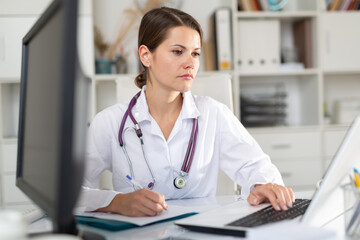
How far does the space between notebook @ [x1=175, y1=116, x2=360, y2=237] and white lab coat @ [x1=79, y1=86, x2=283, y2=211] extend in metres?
0.55

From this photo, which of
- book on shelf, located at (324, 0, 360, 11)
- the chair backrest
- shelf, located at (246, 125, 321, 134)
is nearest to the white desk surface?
the chair backrest

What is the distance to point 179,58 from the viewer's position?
154 cm

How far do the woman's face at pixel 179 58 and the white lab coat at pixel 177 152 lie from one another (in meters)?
0.10

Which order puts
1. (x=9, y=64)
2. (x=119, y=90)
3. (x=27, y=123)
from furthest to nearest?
(x=9, y=64) → (x=119, y=90) → (x=27, y=123)

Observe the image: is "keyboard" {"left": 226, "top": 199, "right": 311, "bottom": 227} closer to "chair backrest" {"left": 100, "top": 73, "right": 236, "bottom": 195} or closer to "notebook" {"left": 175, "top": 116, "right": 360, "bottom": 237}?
"notebook" {"left": 175, "top": 116, "right": 360, "bottom": 237}

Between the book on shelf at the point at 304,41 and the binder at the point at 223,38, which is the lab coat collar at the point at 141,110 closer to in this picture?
the binder at the point at 223,38

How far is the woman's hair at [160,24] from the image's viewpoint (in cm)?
157

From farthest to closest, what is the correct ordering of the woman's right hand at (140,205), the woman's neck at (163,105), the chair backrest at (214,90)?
the chair backrest at (214,90) < the woman's neck at (163,105) < the woman's right hand at (140,205)

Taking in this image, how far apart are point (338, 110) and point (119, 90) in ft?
7.04

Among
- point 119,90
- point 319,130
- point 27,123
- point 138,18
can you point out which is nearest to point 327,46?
point 319,130

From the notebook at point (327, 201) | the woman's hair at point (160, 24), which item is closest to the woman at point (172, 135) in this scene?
the woman's hair at point (160, 24)

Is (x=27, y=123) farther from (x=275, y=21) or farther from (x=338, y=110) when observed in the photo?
(x=338, y=110)

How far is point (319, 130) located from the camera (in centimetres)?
312

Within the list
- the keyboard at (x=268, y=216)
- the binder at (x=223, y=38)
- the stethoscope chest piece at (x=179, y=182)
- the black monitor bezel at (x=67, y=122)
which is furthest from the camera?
the binder at (x=223, y=38)
